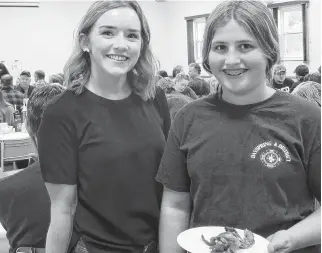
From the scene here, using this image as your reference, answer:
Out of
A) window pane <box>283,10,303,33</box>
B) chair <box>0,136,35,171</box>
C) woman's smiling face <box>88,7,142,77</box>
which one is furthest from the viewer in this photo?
window pane <box>283,10,303,33</box>

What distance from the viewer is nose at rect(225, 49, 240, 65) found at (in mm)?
1086

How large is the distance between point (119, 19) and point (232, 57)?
434 millimetres

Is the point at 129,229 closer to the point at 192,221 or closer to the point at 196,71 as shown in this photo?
the point at 192,221

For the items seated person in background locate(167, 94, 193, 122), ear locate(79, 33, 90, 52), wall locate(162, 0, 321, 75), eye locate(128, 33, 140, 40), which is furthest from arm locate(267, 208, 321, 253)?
wall locate(162, 0, 321, 75)

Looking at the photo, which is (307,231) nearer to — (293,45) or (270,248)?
(270,248)

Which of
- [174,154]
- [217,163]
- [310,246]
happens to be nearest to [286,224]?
[310,246]

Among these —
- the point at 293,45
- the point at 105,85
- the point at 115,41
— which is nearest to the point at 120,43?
the point at 115,41

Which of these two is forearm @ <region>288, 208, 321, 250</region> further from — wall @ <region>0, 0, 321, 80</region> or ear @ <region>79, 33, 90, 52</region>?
wall @ <region>0, 0, 321, 80</region>

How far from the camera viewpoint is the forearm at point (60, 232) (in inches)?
56.5

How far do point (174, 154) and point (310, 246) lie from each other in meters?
0.40

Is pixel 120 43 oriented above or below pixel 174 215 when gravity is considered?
above

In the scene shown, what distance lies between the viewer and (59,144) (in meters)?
1.39

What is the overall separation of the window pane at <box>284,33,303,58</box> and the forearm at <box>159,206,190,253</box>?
8.33 metres

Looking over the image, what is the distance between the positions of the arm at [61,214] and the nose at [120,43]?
0.44 meters
